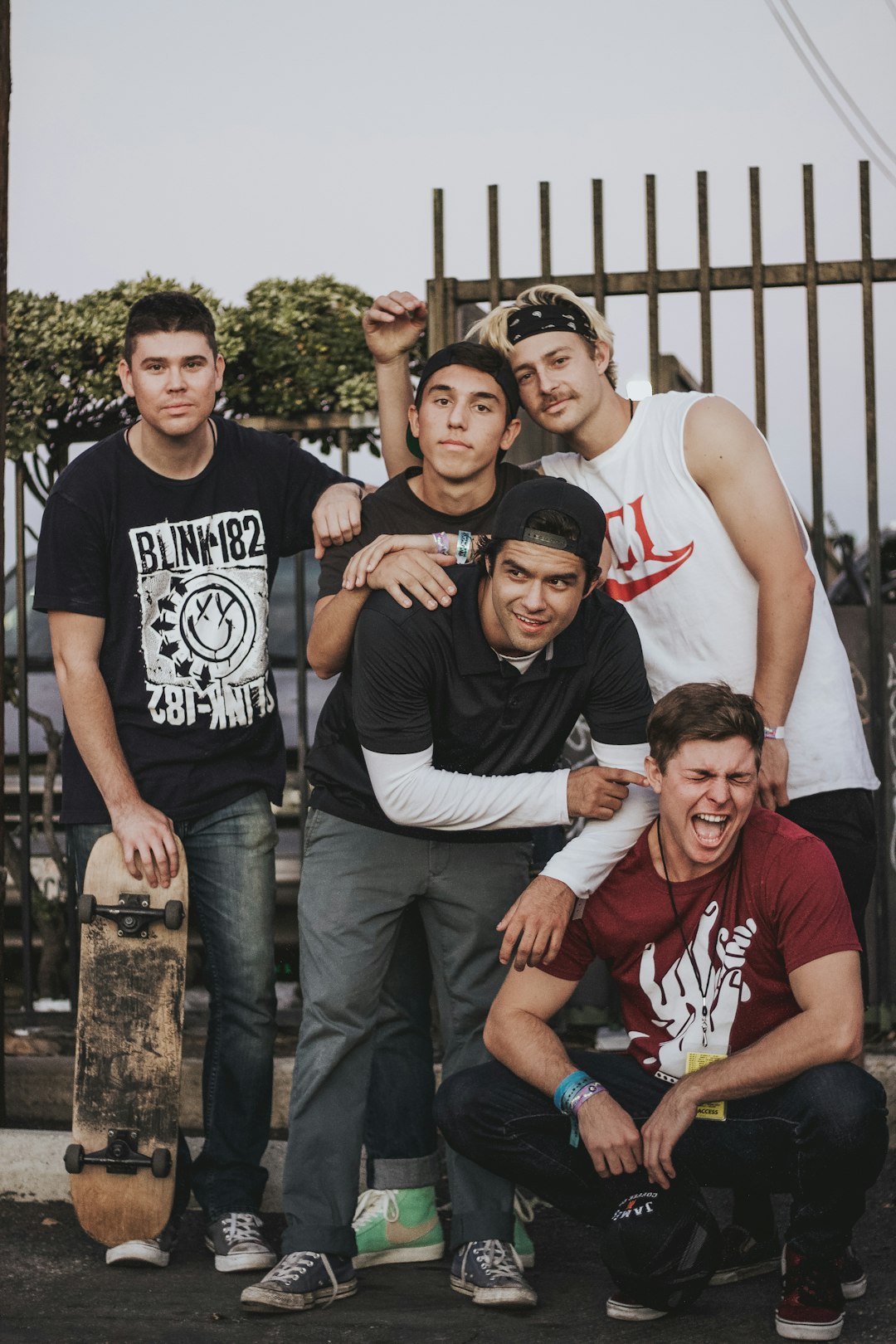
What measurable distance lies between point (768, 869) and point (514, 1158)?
2.83ft

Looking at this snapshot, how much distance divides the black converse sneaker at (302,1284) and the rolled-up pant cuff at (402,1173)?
0.29 m

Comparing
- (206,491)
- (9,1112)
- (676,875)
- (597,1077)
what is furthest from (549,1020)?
(9,1112)

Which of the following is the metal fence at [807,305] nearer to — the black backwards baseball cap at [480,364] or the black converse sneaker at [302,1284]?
the black backwards baseball cap at [480,364]

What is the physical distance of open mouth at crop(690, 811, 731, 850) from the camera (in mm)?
2967

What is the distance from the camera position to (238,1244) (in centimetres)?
339

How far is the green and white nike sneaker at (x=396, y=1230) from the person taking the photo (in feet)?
11.3

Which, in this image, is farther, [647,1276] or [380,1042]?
[380,1042]

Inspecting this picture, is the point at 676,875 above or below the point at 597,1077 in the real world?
above

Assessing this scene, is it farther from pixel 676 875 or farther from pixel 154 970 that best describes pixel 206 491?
pixel 676 875

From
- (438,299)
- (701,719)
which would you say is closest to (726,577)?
(701,719)

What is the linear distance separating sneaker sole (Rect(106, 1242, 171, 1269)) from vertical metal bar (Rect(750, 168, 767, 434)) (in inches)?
116

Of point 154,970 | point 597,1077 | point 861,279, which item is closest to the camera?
point 597,1077

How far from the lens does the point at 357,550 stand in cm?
333

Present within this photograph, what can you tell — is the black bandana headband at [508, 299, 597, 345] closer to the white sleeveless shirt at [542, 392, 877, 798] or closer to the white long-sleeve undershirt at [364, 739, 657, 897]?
the white sleeveless shirt at [542, 392, 877, 798]
